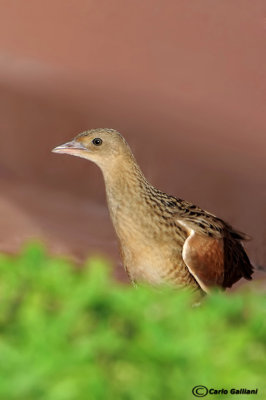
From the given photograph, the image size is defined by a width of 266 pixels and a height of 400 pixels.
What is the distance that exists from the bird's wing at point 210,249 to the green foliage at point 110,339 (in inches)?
105

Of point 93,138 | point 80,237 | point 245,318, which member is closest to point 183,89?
point 80,237

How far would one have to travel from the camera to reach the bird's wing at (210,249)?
452cm

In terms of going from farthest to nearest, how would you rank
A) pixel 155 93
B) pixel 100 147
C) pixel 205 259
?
pixel 155 93 → pixel 100 147 → pixel 205 259

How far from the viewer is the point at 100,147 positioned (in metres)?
4.73

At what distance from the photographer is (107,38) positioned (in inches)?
277

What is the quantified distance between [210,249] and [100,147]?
0.80 m

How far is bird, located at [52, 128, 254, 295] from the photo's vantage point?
14.4 feet

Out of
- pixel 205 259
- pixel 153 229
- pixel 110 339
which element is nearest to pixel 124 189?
pixel 153 229

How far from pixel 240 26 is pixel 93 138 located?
259 cm
